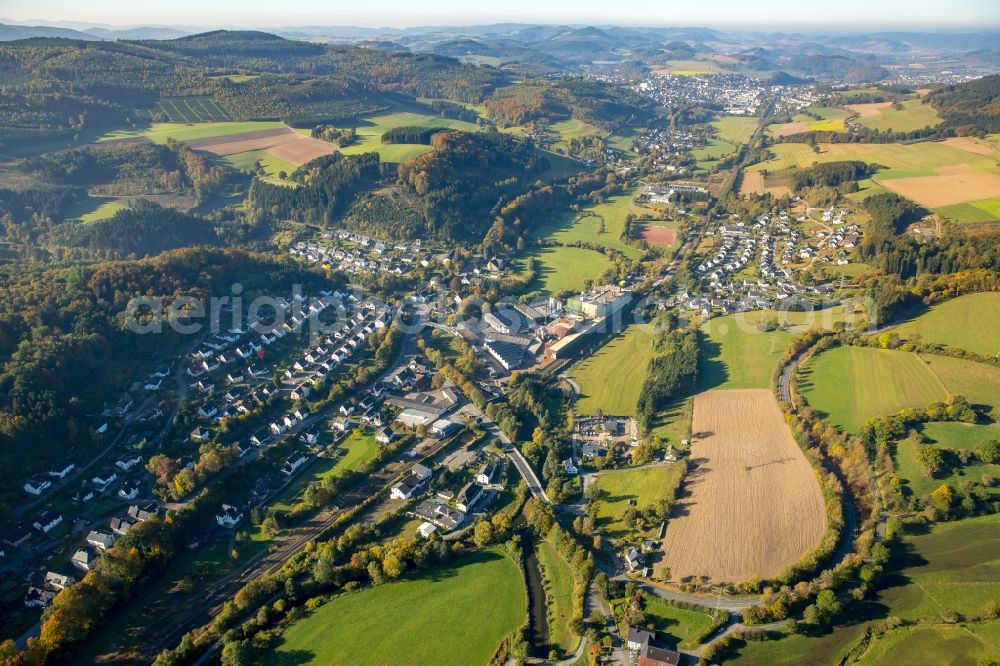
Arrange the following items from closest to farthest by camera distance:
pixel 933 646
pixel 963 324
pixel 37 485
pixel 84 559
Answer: pixel 933 646 → pixel 84 559 → pixel 37 485 → pixel 963 324

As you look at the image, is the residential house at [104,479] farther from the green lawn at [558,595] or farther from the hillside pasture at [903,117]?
the hillside pasture at [903,117]

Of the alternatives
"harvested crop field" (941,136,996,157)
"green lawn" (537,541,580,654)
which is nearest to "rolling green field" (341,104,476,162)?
"green lawn" (537,541,580,654)

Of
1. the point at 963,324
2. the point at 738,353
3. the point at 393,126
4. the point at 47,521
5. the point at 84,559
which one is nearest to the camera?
the point at 84,559

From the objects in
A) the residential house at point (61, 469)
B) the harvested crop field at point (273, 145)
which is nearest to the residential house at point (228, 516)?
the residential house at point (61, 469)

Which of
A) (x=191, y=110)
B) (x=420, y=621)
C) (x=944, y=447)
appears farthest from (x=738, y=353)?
(x=191, y=110)

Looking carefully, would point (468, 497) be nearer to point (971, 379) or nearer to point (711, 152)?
point (971, 379)

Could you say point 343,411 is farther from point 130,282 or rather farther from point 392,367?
point 130,282
